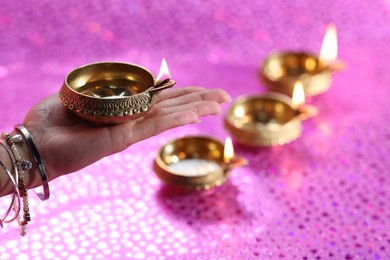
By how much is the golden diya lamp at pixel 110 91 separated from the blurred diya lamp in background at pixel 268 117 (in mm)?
348

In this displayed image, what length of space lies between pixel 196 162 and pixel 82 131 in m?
0.38

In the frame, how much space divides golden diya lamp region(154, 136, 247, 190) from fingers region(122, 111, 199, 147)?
17 cm

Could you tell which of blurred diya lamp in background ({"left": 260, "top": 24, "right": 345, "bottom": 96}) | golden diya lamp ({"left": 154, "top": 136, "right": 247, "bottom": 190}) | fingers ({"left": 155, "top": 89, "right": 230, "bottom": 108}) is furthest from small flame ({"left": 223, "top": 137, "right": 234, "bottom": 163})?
blurred diya lamp in background ({"left": 260, "top": 24, "right": 345, "bottom": 96})

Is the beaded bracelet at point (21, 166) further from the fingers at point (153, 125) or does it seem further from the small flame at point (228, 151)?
the small flame at point (228, 151)

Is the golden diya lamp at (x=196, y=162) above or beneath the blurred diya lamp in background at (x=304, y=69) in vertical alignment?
beneath

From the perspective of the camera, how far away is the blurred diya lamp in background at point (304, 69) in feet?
5.71

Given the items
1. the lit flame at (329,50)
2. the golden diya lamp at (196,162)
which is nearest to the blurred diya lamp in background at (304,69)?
the lit flame at (329,50)

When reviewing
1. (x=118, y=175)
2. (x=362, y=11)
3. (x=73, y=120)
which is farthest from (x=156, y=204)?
(x=362, y=11)

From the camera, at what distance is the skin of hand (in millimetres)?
1124

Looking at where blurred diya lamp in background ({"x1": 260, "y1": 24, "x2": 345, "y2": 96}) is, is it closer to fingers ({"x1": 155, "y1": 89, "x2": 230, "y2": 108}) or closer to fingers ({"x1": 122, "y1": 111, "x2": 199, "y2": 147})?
fingers ({"x1": 155, "y1": 89, "x2": 230, "y2": 108})

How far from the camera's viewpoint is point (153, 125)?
3.88ft

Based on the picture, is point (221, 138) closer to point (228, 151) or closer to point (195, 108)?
point (228, 151)

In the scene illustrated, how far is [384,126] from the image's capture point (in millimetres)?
1639

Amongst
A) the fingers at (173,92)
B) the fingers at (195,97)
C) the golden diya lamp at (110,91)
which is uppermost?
the golden diya lamp at (110,91)
